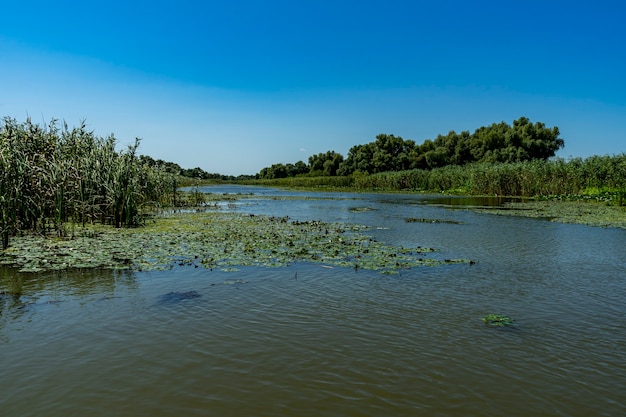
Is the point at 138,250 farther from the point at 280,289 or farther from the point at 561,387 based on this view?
the point at 561,387

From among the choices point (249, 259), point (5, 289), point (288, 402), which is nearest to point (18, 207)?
point (5, 289)

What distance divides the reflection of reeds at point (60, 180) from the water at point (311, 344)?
4.56 m

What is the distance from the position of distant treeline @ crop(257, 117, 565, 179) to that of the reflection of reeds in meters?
79.1

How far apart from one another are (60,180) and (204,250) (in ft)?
19.9

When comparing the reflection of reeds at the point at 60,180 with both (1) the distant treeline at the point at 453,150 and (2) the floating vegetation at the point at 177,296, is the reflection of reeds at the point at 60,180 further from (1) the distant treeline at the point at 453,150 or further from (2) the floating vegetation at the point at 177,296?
(1) the distant treeline at the point at 453,150

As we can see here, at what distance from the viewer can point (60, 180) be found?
15.2 m

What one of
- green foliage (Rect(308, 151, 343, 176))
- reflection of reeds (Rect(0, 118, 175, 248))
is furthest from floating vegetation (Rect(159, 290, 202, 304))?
green foliage (Rect(308, 151, 343, 176))

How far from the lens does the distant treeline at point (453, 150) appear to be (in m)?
87.5

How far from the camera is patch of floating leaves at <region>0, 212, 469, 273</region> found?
11992 mm

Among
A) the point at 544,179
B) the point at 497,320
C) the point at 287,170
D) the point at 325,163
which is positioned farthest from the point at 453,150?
the point at 497,320

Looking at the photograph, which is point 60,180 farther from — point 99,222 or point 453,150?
point 453,150

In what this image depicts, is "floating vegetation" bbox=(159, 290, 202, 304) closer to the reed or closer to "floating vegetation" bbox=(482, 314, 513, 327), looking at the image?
"floating vegetation" bbox=(482, 314, 513, 327)

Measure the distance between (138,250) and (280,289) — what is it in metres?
6.35

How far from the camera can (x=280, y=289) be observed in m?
9.74
